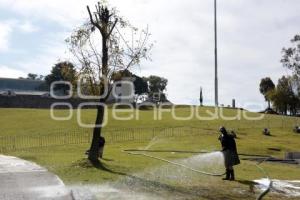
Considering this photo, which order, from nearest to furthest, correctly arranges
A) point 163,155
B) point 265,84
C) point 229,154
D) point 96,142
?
1. point 229,154
2. point 96,142
3. point 163,155
4. point 265,84

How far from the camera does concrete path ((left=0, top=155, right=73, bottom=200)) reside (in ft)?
45.3

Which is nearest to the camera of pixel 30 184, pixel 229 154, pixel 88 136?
pixel 30 184

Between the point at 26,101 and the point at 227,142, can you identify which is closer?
the point at 227,142

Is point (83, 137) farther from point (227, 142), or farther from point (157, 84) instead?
point (157, 84)

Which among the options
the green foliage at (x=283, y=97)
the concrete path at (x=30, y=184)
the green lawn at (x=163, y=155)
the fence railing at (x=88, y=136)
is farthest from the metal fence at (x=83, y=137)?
the green foliage at (x=283, y=97)

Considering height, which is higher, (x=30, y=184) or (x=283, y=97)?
(x=283, y=97)

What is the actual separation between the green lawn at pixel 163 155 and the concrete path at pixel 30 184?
0.61 m

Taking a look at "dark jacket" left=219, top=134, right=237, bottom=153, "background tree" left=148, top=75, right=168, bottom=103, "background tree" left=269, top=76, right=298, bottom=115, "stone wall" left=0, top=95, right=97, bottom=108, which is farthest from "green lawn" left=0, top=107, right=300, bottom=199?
"background tree" left=148, top=75, right=168, bottom=103

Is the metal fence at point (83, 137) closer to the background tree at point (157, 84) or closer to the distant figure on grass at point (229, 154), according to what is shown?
the distant figure on grass at point (229, 154)

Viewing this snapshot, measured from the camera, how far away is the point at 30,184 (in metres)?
15.7

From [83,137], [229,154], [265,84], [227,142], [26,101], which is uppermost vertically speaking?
[265,84]

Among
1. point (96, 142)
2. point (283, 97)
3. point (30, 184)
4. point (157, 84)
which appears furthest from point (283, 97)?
point (30, 184)

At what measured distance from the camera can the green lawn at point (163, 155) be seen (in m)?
16.2

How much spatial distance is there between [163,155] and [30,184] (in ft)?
40.3
